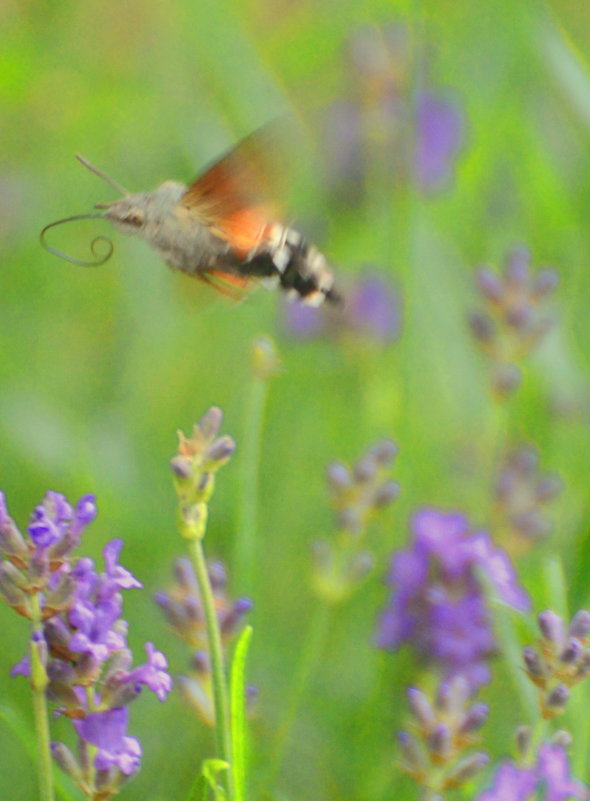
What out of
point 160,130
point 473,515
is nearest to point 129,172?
point 160,130

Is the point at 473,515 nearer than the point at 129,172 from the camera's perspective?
Yes

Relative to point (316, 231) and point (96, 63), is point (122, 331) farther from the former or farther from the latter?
point (96, 63)

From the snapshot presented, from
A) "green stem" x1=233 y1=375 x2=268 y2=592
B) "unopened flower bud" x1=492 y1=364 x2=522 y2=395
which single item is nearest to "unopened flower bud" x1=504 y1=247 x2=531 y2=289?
"unopened flower bud" x1=492 y1=364 x2=522 y2=395

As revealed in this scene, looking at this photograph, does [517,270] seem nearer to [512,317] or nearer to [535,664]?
[512,317]

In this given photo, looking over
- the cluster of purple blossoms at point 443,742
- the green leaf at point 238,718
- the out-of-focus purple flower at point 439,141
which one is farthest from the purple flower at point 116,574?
the out-of-focus purple flower at point 439,141

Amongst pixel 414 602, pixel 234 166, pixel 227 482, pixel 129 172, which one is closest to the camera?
pixel 234 166

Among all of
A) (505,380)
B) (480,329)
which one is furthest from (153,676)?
(480,329)
